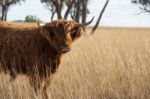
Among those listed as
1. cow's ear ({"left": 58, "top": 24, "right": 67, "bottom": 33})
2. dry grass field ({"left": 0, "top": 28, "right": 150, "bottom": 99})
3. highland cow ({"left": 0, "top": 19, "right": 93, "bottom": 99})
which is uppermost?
cow's ear ({"left": 58, "top": 24, "right": 67, "bottom": 33})

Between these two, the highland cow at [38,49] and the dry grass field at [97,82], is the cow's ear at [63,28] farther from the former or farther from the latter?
the dry grass field at [97,82]

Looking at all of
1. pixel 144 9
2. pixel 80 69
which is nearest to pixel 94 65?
pixel 80 69

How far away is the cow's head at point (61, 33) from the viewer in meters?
7.14

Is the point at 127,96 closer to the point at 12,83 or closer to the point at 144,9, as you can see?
the point at 12,83

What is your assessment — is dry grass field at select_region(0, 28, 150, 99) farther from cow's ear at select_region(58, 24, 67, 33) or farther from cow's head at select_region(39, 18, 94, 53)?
cow's ear at select_region(58, 24, 67, 33)

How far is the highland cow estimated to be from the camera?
7250 millimetres

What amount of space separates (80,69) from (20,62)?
1.34 meters

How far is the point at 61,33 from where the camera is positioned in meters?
7.21

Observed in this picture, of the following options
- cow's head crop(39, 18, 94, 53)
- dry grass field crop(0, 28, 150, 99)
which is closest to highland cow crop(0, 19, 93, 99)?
cow's head crop(39, 18, 94, 53)

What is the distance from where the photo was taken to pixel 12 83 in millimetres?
7629

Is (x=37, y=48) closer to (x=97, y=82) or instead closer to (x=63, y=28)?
(x=63, y=28)

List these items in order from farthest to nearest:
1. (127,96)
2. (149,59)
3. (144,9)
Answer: (144,9), (149,59), (127,96)

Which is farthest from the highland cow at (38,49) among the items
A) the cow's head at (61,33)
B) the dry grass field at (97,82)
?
the dry grass field at (97,82)

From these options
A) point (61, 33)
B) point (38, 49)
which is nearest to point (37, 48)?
point (38, 49)
